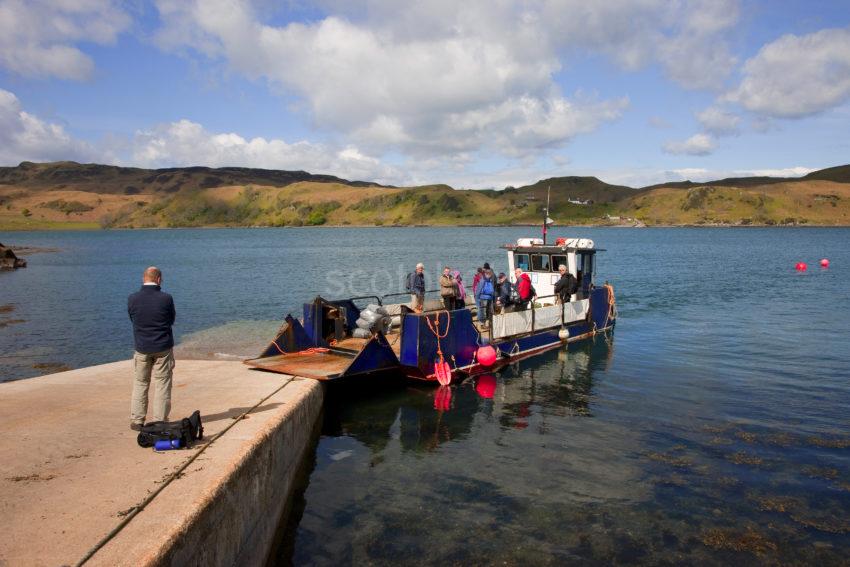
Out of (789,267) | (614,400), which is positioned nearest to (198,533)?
(614,400)

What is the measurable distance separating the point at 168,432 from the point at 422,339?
806 cm

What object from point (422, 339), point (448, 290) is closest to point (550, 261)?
point (448, 290)

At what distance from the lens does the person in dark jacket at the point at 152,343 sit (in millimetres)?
7684

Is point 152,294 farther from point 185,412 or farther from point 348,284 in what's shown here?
point 348,284

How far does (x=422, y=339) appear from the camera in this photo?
48.6 feet

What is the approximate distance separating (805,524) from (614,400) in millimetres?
6762

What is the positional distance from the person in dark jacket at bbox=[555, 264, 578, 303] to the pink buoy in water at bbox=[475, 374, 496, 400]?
4551 millimetres

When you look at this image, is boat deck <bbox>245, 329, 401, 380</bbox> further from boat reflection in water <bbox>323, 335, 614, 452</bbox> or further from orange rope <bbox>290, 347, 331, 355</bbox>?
boat reflection in water <bbox>323, 335, 614, 452</bbox>

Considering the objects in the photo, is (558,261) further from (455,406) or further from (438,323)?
(455,406)

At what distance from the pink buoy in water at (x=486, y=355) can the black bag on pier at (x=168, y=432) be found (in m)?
9.95

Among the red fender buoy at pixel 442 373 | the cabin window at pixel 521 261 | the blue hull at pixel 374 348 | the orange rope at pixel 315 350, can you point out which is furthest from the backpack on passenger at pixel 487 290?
the orange rope at pixel 315 350

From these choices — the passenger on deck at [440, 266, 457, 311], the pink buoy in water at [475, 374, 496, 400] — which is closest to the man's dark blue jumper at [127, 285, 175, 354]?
the pink buoy in water at [475, 374, 496, 400]

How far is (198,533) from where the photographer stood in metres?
5.52

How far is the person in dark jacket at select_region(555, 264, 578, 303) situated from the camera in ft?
65.9
